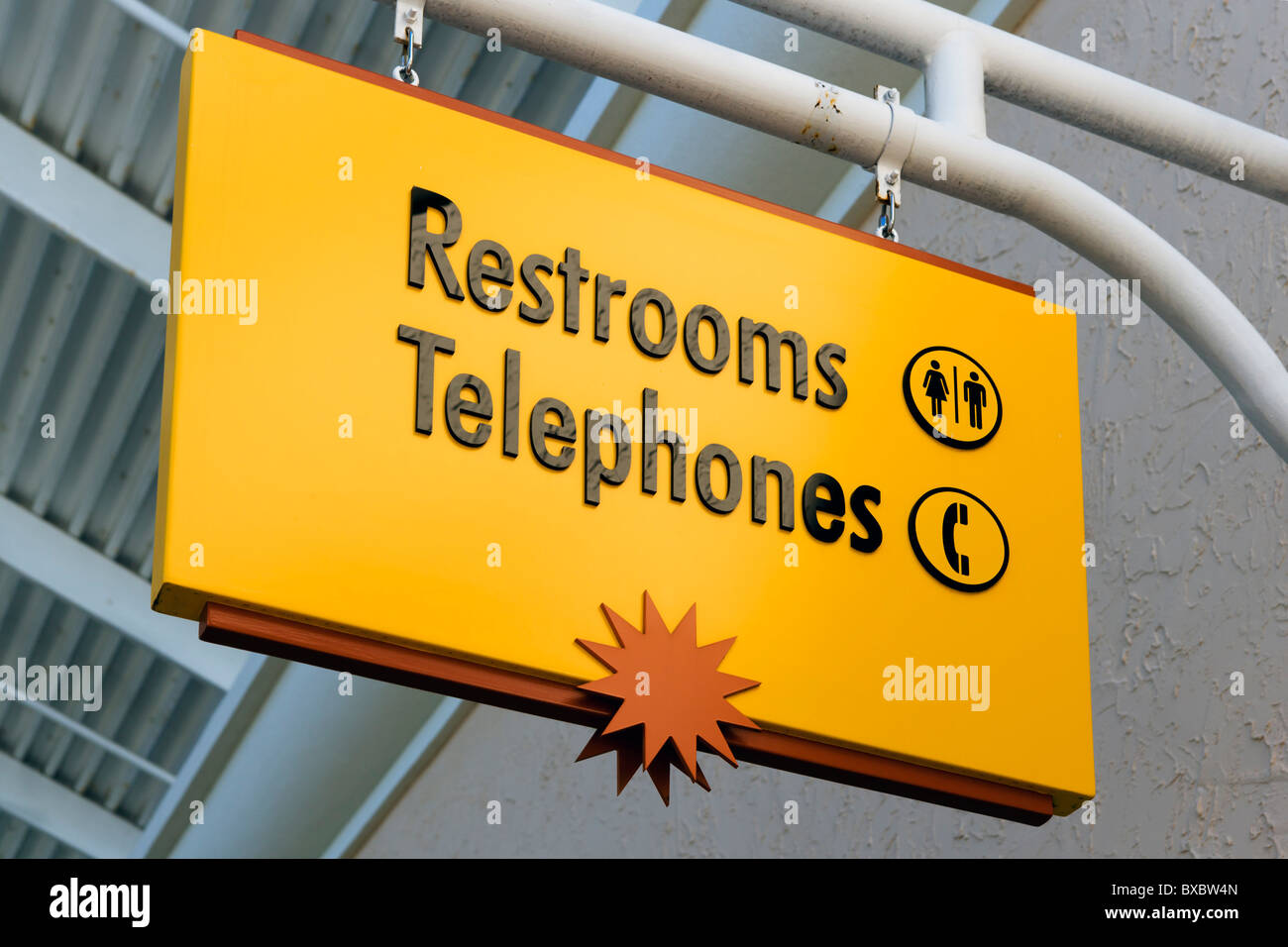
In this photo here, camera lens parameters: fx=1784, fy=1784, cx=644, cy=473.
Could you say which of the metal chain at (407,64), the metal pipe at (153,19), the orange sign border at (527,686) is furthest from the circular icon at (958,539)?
the metal pipe at (153,19)

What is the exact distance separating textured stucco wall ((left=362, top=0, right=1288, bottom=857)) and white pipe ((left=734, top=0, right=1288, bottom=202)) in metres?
0.98

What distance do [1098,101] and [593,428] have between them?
645mm

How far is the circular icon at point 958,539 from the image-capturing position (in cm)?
197

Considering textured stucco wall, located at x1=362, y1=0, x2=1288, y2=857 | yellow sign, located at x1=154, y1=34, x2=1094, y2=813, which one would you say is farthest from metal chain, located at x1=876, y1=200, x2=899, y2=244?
textured stucco wall, located at x1=362, y1=0, x2=1288, y2=857

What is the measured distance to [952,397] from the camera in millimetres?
2074

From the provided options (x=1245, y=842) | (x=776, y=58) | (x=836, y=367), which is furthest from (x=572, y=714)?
(x=776, y=58)

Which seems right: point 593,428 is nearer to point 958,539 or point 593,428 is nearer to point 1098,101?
point 958,539

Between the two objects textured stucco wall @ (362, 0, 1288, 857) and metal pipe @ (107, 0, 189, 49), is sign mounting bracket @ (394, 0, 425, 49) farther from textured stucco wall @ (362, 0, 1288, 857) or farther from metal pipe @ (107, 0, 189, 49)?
metal pipe @ (107, 0, 189, 49)

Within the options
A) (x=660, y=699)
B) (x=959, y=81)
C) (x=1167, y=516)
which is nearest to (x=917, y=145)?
(x=959, y=81)

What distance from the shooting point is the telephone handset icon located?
6.49ft
